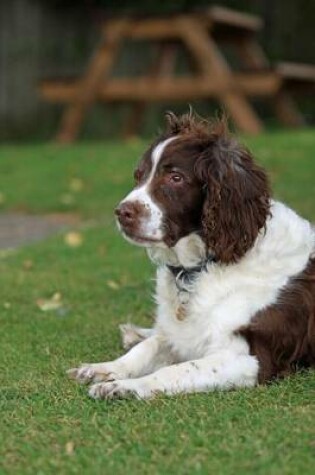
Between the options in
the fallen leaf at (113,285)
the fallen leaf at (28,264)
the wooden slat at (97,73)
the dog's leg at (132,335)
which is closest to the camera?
the dog's leg at (132,335)

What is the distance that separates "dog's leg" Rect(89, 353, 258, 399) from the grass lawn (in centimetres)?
7

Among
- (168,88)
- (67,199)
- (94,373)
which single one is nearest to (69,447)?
(94,373)

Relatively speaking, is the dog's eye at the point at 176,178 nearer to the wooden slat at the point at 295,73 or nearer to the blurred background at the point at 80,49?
the wooden slat at the point at 295,73

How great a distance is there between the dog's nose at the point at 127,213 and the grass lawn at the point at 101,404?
740 mm

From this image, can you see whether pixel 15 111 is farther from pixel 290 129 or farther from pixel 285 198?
pixel 285 198

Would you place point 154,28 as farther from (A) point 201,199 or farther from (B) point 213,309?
(B) point 213,309

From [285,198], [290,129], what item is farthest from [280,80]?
[285,198]

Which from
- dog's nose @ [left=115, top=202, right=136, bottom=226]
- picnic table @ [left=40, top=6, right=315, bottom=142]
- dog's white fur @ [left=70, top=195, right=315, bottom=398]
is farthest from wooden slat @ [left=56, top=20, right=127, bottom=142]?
dog's nose @ [left=115, top=202, right=136, bottom=226]

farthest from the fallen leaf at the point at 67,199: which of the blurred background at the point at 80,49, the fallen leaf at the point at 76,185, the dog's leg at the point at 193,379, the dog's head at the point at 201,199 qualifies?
the dog's leg at the point at 193,379

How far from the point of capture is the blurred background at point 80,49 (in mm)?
19953

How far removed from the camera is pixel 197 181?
15.3 ft

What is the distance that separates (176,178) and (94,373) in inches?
36.7

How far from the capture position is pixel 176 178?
466 cm

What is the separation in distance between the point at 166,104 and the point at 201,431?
18.6 metres
